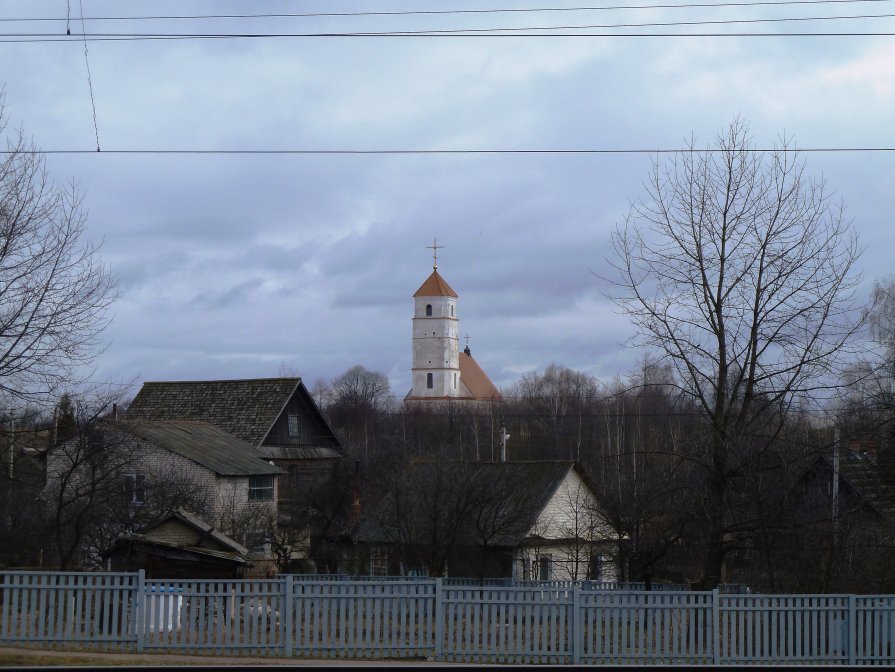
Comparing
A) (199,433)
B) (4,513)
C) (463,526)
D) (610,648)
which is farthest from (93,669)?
(199,433)

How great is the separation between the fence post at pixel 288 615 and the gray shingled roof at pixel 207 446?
21668 mm

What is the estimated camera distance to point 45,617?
15617mm

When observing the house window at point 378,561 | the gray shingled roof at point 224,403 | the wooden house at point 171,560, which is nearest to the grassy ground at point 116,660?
the wooden house at point 171,560

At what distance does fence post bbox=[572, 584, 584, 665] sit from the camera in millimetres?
15578

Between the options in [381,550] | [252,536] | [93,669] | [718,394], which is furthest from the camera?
[252,536]

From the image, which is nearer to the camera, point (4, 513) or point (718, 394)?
point (718, 394)

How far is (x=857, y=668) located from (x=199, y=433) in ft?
106

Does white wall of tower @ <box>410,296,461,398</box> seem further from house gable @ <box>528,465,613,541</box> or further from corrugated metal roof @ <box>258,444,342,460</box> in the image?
house gable @ <box>528,465,613,541</box>

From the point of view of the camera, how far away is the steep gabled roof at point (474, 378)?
498ft

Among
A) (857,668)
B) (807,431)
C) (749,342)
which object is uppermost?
(749,342)

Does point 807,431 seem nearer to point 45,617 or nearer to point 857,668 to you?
point 857,668

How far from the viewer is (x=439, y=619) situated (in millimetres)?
15812

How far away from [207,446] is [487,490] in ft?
53.6

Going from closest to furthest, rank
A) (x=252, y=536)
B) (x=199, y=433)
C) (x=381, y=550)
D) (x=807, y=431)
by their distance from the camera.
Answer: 1. (x=807, y=431)
2. (x=381, y=550)
3. (x=252, y=536)
4. (x=199, y=433)
